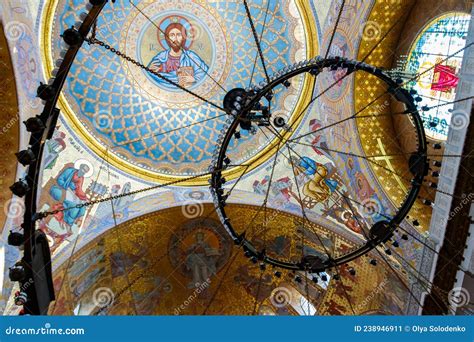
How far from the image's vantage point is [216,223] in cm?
1202

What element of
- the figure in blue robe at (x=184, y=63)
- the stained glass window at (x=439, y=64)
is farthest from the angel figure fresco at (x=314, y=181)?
the figure in blue robe at (x=184, y=63)

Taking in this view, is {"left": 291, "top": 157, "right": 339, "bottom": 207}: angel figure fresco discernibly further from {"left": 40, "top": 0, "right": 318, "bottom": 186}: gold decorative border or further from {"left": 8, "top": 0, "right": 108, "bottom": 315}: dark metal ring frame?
{"left": 8, "top": 0, "right": 108, "bottom": 315}: dark metal ring frame

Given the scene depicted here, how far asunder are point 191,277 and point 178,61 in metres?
5.14

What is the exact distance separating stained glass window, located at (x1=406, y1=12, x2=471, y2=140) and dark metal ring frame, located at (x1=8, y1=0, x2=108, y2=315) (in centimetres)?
642

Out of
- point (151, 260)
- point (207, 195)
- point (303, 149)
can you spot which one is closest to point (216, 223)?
point (207, 195)

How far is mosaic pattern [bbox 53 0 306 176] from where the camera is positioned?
11.6 m

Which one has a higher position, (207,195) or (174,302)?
(207,195)

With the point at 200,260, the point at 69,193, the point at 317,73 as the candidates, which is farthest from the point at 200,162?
the point at 317,73

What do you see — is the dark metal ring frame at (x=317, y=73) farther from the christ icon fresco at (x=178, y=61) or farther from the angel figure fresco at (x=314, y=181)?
the christ icon fresco at (x=178, y=61)

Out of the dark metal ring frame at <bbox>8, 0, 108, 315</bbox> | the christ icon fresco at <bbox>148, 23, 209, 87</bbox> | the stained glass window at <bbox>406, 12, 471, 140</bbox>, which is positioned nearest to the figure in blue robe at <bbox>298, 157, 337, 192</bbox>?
the stained glass window at <bbox>406, 12, 471, 140</bbox>

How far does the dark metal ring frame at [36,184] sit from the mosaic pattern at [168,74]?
6.72 metres

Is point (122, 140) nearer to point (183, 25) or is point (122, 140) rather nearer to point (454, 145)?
point (183, 25)

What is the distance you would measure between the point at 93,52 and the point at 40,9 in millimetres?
1861

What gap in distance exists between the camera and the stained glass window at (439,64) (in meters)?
9.04
